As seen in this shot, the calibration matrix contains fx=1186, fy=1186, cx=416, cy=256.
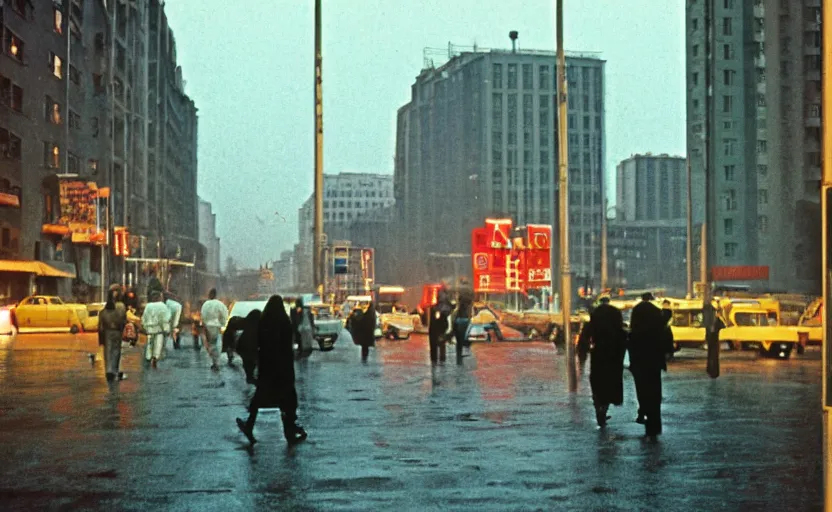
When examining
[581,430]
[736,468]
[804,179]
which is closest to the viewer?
[736,468]

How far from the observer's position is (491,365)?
2797 centimetres

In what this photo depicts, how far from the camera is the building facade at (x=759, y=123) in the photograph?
88.8 meters

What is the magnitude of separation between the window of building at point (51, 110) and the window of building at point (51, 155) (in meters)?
1.39

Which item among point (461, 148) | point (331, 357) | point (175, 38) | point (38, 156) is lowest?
point (331, 357)

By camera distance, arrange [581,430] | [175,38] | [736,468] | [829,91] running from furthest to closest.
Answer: [175,38] → [581,430] → [736,468] → [829,91]

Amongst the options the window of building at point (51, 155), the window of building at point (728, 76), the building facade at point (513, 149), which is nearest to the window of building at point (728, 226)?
the window of building at point (728, 76)

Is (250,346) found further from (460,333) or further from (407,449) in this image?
(460,333)

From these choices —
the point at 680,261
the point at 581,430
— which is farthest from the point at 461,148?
the point at 581,430

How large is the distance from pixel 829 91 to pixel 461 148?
429ft

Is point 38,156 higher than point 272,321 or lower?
higher

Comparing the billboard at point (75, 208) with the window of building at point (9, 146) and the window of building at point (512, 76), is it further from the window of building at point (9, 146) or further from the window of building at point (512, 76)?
the window of building at point (512, 76)

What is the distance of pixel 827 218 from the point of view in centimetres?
427

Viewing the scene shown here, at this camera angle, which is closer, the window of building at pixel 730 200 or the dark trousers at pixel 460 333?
the dark trousers at pixel 460 333

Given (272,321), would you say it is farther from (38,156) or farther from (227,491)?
(38,156)
